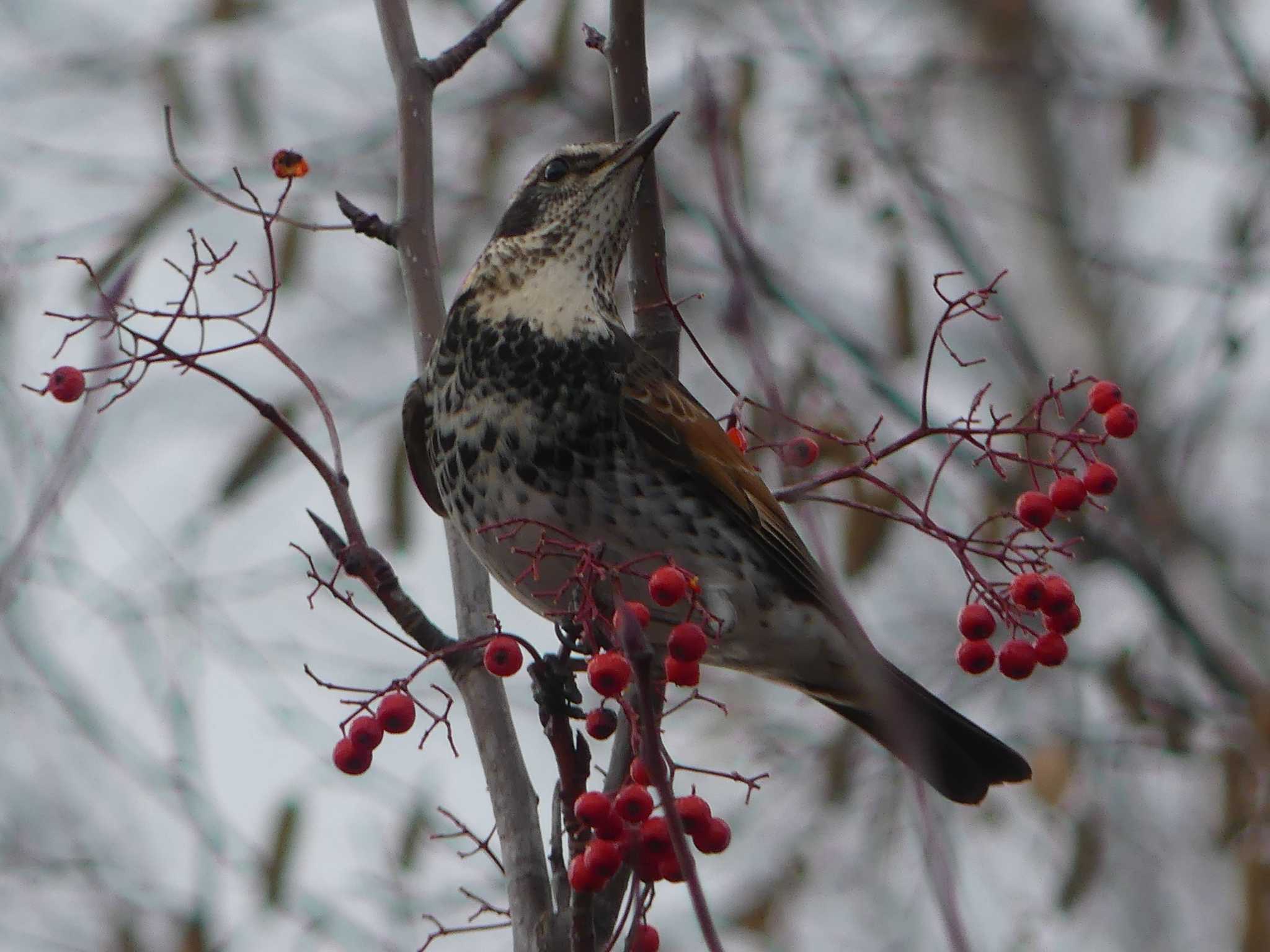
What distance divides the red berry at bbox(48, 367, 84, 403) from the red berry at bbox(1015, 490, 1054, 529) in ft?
4.79

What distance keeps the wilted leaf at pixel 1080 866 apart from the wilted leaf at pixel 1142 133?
2473mm

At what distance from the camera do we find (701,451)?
305 cm

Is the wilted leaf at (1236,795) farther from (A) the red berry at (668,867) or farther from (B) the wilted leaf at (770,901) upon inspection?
(A) the red berry at (668,867)

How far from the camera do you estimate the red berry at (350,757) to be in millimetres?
2235

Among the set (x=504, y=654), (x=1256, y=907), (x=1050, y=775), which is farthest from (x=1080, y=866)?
(x=504, y=654)

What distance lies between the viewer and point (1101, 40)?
781 cm

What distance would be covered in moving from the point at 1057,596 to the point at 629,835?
2.58 feet

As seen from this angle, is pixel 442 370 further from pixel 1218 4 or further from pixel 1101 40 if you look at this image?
pixel 1101 40

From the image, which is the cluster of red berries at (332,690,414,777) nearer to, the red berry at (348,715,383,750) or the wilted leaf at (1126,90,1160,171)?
the red berry at (348,715,383,750)

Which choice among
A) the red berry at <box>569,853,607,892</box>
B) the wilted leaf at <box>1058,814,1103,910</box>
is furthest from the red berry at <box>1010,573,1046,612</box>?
the wilted leaf at <box>1058,814,1103,910</box>

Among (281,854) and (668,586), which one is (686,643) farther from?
(281,854)

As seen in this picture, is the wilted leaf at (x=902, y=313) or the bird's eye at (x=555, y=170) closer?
the bird's eye at (x=555, y=170)

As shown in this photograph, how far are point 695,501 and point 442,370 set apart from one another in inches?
22.6

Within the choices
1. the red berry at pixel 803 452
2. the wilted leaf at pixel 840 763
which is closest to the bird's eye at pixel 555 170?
the red berry at pixel 803 452
